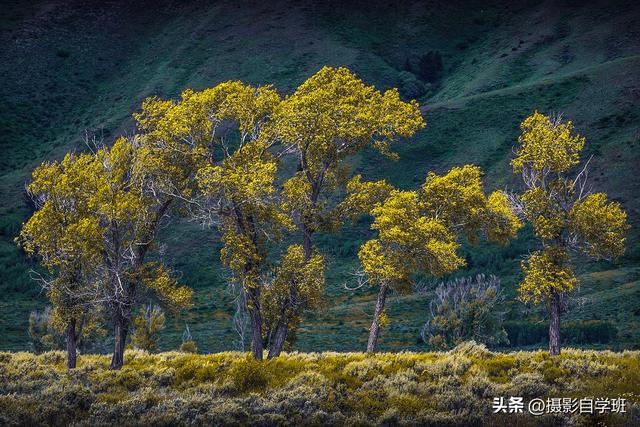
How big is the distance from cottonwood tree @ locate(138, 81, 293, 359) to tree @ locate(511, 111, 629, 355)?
42.2 feet

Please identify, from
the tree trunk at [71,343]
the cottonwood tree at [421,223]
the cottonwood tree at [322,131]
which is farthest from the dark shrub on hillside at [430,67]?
the tree trunk at [71,343]

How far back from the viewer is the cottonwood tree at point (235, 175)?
29.6 m

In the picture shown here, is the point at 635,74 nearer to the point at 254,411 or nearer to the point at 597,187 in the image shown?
the point at 597,187

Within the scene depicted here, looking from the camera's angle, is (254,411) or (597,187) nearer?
(254,411)

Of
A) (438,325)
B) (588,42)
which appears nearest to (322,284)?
(438,325)

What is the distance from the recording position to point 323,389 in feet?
78.1

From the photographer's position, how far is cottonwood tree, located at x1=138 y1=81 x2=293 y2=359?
97.1ft

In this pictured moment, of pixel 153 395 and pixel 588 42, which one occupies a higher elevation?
pixel 153 395

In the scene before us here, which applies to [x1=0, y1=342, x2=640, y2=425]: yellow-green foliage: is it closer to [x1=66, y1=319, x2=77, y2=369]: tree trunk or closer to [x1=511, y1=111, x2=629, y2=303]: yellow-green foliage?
[x1=66, y1=319, x2=77, y2=369]: tree trunk

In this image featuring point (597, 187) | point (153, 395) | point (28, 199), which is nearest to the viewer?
point (153, 395)

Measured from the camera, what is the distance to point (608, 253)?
33469 mm

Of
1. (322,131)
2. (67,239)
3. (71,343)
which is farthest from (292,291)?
(71,343)

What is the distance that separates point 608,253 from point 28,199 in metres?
90.0

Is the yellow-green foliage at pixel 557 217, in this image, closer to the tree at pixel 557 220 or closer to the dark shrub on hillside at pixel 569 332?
the tree at pixel 557 220
